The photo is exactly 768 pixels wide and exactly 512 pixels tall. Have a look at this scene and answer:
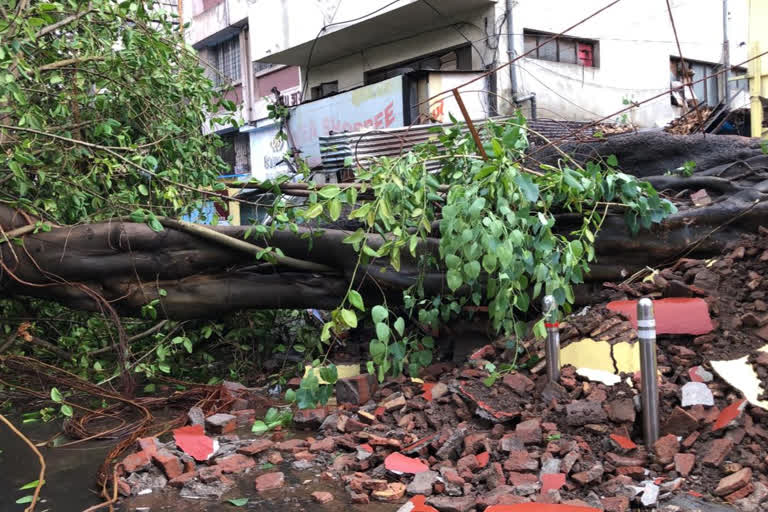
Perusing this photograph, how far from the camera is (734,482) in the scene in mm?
3328

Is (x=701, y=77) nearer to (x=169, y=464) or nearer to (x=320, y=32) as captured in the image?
(x=320, y=32)

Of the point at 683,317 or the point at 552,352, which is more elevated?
the point at 683,317

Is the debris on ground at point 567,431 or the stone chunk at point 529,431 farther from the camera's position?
the stone chunk at point 529,431

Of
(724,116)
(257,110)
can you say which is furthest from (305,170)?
(257,110)

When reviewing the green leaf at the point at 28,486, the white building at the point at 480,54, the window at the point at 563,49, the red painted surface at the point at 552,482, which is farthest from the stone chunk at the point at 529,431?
the window at the point at 563,49

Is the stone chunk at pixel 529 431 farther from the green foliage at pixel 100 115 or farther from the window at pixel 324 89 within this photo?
the window at pixel 324 89

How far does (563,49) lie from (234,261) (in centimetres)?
1032

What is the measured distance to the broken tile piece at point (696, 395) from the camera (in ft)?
13.1

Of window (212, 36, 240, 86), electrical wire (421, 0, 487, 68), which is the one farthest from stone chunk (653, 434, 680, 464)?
window (212, 36, 240, 86)

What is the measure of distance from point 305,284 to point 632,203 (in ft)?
8.84

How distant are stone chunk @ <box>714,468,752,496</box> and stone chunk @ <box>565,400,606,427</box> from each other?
77 cm

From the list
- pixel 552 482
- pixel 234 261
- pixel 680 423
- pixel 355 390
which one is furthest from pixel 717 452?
pixel 234 261

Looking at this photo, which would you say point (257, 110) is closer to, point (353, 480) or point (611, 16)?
point (611, 16)

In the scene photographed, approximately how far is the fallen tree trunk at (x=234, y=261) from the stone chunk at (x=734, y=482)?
2.47 meters
